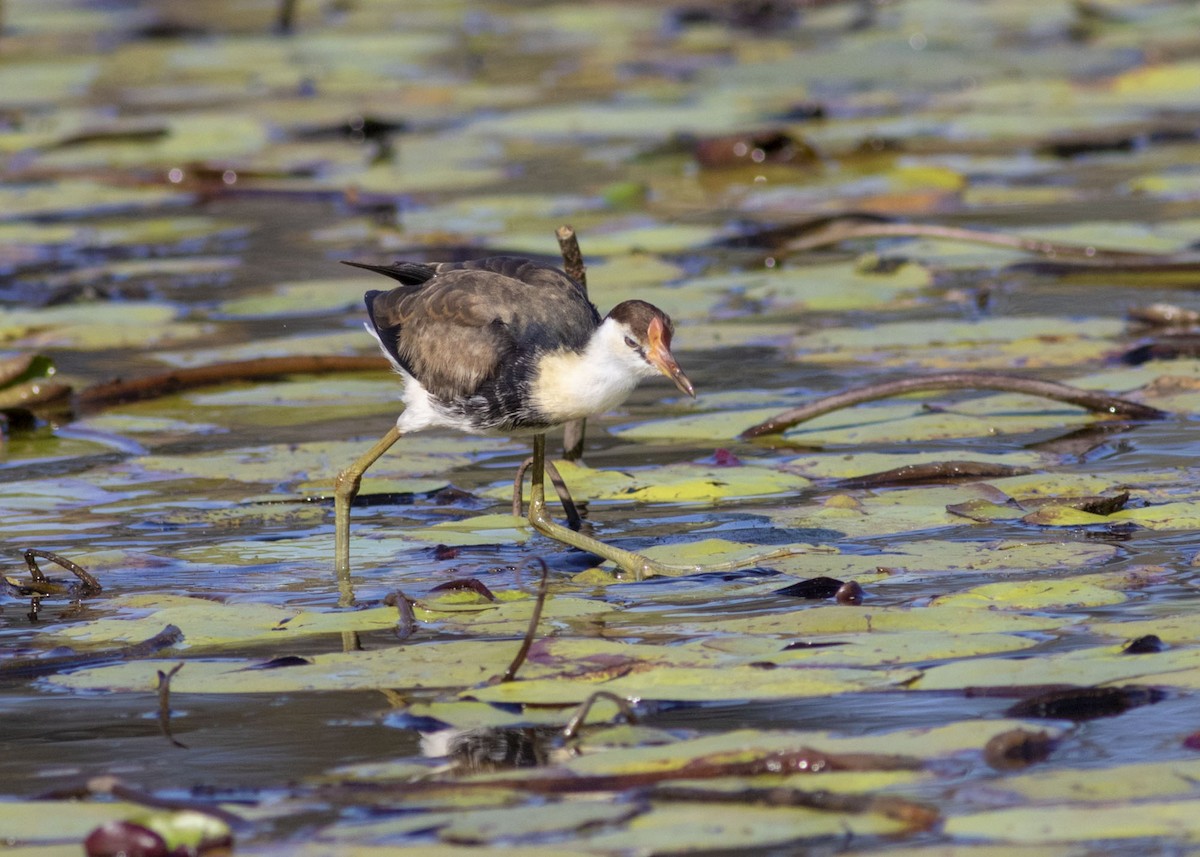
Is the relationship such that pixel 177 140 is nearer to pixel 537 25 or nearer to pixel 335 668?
pixel 537 25

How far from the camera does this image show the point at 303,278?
31.5ft

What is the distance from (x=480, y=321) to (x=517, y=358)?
20 cm

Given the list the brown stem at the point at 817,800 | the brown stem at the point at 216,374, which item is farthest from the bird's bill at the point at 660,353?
the brown stem at the point at 216,374

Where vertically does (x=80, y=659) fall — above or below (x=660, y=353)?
below

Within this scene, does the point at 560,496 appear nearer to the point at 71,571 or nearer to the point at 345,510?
the point at 345,510

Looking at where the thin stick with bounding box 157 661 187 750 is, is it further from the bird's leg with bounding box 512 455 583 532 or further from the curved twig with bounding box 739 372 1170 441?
the curved twig with bounding box 739 372 1170 441

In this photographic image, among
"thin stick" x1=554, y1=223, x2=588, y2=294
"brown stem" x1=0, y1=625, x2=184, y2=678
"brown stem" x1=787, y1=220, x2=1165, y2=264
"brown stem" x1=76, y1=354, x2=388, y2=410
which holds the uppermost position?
"thin stick" x1=554, y1=223, x2=588, y2=294

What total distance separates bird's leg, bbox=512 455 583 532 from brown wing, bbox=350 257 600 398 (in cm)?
40

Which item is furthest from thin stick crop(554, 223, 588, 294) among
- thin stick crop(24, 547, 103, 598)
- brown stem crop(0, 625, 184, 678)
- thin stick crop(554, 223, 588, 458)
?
brown stem crop(0, 625, 184, 678)

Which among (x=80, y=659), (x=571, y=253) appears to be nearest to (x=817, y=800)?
(x=80, y=659)

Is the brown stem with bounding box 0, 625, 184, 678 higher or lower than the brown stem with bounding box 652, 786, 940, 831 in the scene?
lower

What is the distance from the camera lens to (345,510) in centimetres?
537

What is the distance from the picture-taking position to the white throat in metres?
5.16

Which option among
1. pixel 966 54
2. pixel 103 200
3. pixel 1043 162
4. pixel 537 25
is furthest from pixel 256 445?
pixel 537 25
